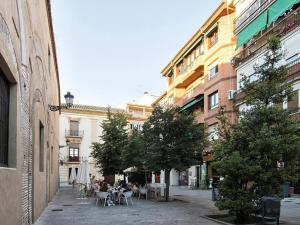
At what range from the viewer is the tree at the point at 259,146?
12.2 meters

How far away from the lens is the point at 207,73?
39000 mm

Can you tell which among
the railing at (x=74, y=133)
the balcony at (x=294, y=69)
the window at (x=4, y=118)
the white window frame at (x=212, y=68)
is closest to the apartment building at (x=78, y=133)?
the railing at (x=74, y=133)

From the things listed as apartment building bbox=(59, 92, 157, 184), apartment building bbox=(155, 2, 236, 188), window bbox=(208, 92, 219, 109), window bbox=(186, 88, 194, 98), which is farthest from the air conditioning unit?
apartment building bbox=(59, 92, 157, 184)

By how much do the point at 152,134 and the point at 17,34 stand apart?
15228 mm

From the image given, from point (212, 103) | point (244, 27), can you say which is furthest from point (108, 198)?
point (212, 103)

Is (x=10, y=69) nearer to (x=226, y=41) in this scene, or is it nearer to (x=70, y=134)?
(x=226, y=41)

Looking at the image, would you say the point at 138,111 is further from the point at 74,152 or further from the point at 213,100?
the point at 213,100

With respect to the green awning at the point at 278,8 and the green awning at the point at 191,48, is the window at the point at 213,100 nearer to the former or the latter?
the green awning at the point at 191,48

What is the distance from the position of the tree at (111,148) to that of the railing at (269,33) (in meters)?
11.6

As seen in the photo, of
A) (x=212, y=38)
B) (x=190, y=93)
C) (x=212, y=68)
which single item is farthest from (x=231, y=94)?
(x=190, y=93)

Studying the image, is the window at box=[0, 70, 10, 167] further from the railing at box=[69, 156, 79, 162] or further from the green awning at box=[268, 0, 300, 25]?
the railing at box=[69, 156, 79, 162]

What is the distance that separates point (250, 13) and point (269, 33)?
3.31 metres

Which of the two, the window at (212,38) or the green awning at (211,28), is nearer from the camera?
the green awning at (211,28)

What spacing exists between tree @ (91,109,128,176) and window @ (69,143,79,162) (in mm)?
26876
